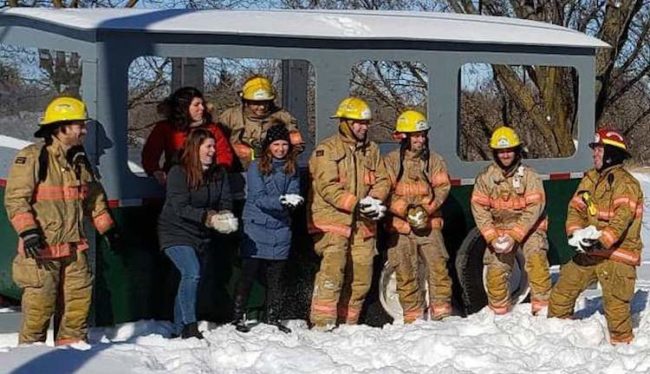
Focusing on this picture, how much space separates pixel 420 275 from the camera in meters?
8.51

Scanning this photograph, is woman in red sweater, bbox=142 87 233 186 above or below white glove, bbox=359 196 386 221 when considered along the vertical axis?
above

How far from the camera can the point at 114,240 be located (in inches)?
289

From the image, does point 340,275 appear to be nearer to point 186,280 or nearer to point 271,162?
point 271,162

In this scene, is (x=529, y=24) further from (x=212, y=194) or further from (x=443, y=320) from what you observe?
(x=212, y=194)

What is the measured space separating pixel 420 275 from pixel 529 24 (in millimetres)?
2216

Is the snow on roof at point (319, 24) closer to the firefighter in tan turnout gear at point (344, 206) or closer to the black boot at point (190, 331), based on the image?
the firefighter in tan turnout gear at point (344, 206)

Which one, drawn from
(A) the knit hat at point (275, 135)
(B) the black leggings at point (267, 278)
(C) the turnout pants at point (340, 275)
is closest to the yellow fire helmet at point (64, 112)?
(A) the knit hat at point (275, 135)

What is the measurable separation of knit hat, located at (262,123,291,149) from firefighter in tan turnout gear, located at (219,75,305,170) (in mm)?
152

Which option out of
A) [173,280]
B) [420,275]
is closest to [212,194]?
[173,280]

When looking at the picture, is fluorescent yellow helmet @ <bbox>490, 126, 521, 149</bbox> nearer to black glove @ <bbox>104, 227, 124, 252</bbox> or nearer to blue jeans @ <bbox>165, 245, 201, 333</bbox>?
blue jeans @ <bbox>165, 245, 201, 333</bbox>

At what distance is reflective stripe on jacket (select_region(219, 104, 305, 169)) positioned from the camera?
25.9ft

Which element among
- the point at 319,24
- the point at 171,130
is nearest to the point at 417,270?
the point at 319,24

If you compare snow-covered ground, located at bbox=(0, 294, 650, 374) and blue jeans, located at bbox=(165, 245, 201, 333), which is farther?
blue jeans, located at bbox=(165, 245, 201, 333)

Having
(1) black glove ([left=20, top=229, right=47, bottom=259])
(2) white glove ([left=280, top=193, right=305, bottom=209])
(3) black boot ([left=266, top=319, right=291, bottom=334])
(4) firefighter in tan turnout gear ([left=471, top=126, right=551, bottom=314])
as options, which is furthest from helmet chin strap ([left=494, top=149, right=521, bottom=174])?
(1) black glove ([left=20, top=229, right=47, bottom=259])
